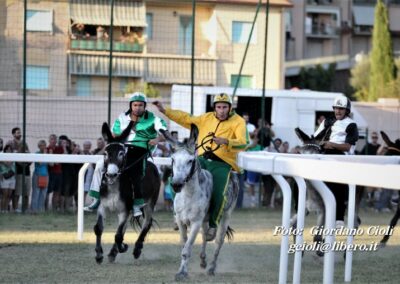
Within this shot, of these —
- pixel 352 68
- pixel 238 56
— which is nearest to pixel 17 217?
pixel 238 56

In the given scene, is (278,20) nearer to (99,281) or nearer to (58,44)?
(58,44)

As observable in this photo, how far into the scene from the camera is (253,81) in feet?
112

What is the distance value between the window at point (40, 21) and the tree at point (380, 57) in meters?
33.0

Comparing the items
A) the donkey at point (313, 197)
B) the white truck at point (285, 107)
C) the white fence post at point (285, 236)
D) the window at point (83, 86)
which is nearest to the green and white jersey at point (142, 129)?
the donkey at point (313, 197)

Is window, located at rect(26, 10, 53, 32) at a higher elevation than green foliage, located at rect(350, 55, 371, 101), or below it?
higher

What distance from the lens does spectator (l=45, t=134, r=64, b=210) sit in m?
23.3

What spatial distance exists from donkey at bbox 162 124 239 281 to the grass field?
1.12ft

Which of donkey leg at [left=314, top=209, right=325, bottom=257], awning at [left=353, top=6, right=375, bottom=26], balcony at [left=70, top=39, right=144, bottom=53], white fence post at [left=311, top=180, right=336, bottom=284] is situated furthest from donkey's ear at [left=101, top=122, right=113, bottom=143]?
awning at [left=353, top=6, right=375, bottom=26]

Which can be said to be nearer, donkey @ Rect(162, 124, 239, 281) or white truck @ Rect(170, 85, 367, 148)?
donkey @ Rect(162, 124, 239, 281)

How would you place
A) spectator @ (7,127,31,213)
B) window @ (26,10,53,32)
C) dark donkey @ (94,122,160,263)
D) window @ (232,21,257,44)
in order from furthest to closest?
window @ (232,21,257,44) < window @ (26,10,53,32) < spectator @ (7,127,31,213) < dark donkey @ (94,122,160,263)

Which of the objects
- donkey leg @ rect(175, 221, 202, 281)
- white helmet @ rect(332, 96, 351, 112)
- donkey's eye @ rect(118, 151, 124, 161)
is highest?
white helmet @ rect(332, 96, 351, 112)

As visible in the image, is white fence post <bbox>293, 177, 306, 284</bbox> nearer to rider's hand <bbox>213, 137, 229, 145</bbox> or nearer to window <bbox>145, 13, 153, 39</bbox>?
rider's hand <bbox>213, 137, 229, 145</bbox>

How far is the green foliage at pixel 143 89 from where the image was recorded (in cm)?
3747

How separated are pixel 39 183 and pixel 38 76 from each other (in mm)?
4630
